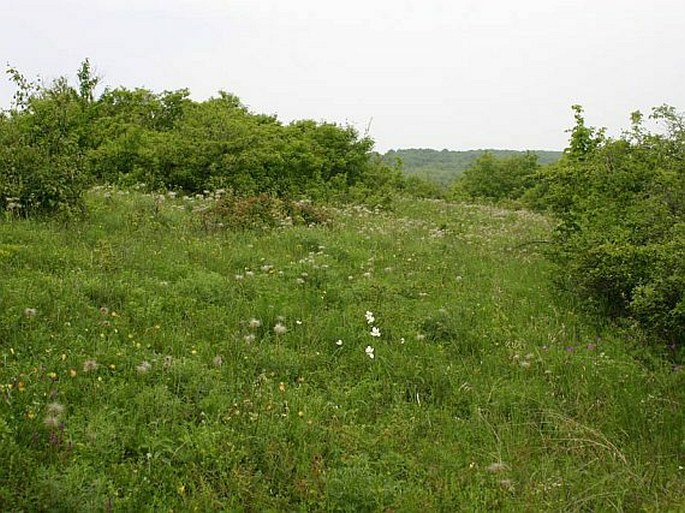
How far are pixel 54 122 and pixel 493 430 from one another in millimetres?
8022

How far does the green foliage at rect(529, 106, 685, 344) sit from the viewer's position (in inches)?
244

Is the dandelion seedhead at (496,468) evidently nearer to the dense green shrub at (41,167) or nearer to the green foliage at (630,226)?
the green foliage at (630,226)

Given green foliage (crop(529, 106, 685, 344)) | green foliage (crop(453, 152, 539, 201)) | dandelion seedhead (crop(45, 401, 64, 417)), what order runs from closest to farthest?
dandelion seedhead (crop(45, 401, 64, 417))
green foliage (crop(529, 106, 685, 344))
green foliage (crop(453, 152, 539, 201))

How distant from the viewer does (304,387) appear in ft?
16.4

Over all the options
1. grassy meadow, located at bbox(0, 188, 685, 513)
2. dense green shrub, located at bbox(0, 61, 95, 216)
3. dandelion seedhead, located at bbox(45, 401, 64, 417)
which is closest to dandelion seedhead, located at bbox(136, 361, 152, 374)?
grassy meadow, located at bbox(0, 188, 685, 513)

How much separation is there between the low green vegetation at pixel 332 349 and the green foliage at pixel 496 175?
45616mm

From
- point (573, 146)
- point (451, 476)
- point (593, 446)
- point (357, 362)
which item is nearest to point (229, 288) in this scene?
point (357, 362)

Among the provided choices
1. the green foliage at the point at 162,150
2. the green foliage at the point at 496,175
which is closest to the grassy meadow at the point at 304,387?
the green foliage at the point at 162,150

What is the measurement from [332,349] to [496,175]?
5309cm

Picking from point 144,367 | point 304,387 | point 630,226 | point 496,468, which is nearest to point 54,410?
point 144,367

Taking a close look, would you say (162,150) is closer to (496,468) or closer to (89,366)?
(89,366)

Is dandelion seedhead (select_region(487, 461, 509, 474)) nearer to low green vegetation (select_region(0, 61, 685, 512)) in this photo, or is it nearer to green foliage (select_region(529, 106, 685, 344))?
low green vegetation (select_region(0, 61, 685, 512))

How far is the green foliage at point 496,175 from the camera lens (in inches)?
2157

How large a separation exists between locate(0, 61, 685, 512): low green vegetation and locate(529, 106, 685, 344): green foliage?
3 centimetres
